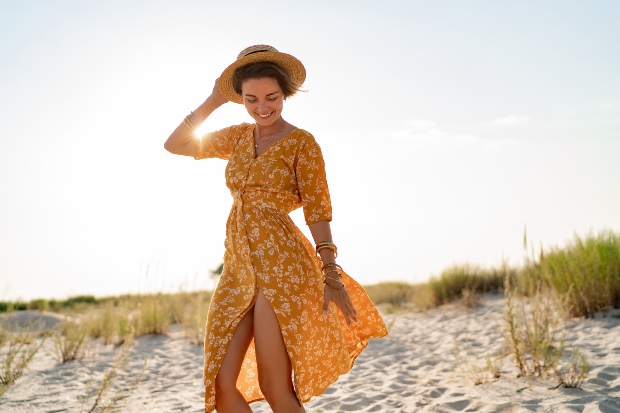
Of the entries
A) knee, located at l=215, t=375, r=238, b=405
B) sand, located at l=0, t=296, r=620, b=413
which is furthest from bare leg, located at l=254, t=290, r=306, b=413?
sand, located at l=0, t=296, r=620, b=413

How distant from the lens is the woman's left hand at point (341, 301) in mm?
2668

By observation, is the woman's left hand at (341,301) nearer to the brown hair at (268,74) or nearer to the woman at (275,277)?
the woman at (275,277)

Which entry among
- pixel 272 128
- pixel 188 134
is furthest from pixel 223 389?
pixel 188 134

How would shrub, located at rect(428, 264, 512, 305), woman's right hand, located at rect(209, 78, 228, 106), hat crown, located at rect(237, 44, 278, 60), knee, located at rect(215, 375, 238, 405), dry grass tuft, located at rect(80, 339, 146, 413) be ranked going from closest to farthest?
knee, located at rect(215, 375, 238, 405) < hat crown, located at rect(237, 44, 278, 60) < woman's right hand, located at rect(209, 78, 228, 106) < dry grass tuft, located at rect(80, 339, 146, 413) < shrub, located at rect(428, 264, 512, 305)

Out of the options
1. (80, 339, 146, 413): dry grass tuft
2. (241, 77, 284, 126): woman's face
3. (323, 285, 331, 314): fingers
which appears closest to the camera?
(323, 285, 331, 314): fingers

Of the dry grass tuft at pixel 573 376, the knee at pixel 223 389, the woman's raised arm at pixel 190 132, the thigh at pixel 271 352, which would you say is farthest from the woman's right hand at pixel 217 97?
the dry grass tuft at pixel 573 376

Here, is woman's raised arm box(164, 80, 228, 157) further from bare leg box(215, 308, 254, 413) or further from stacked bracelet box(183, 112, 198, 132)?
bare leg box(215, 308, 254, 413)

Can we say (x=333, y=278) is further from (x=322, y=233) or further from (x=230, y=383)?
(x=230, y=383)

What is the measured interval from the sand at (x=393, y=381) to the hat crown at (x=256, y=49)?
302cm

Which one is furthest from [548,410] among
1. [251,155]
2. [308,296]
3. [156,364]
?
[156,364]

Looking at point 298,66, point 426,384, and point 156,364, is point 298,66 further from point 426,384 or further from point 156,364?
point 156,364

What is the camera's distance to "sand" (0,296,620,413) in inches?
182

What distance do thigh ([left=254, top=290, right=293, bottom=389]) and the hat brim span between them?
1.15 m

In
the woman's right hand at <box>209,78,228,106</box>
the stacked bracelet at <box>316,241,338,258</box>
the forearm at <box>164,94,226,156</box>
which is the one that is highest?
the woman's right hand at <box>209,78,228,106</box>
